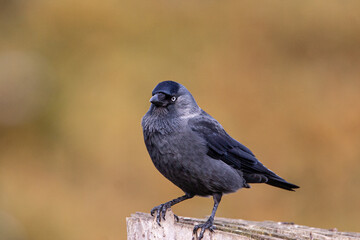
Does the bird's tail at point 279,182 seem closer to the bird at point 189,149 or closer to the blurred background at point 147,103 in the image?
the bird at point 189,149

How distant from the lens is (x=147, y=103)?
26.8 ft

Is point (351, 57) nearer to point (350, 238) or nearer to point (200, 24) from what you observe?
point (200, 24)

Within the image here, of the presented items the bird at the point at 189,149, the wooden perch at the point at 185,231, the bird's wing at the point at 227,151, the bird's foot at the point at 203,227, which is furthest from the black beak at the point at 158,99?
the bird's foot at the point at 203,227

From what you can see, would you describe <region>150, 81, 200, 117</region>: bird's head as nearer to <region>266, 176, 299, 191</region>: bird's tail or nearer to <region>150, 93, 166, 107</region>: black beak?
<region>150, 93, 166, 107</region>: black beak

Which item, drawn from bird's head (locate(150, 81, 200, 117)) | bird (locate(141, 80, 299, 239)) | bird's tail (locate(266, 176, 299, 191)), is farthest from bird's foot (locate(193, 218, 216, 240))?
bird's tail (locate(266, 176, 299, 191))

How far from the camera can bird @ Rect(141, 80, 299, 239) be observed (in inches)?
182

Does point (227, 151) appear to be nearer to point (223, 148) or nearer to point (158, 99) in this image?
point (223, 148)

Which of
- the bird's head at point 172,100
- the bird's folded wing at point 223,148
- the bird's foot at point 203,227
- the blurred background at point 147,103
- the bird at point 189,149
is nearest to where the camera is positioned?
the bird's foot at point 203,227

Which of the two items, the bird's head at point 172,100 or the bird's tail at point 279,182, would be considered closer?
the bird's head at point 172,100

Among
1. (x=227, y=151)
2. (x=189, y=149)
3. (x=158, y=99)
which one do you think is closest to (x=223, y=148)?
(x=227, y=151)

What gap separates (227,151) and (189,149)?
0.54 metres

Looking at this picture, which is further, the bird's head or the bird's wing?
the bird's wing

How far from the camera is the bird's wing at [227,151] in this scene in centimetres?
491

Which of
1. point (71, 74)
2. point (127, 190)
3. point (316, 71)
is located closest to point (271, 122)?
point (316, 71)
